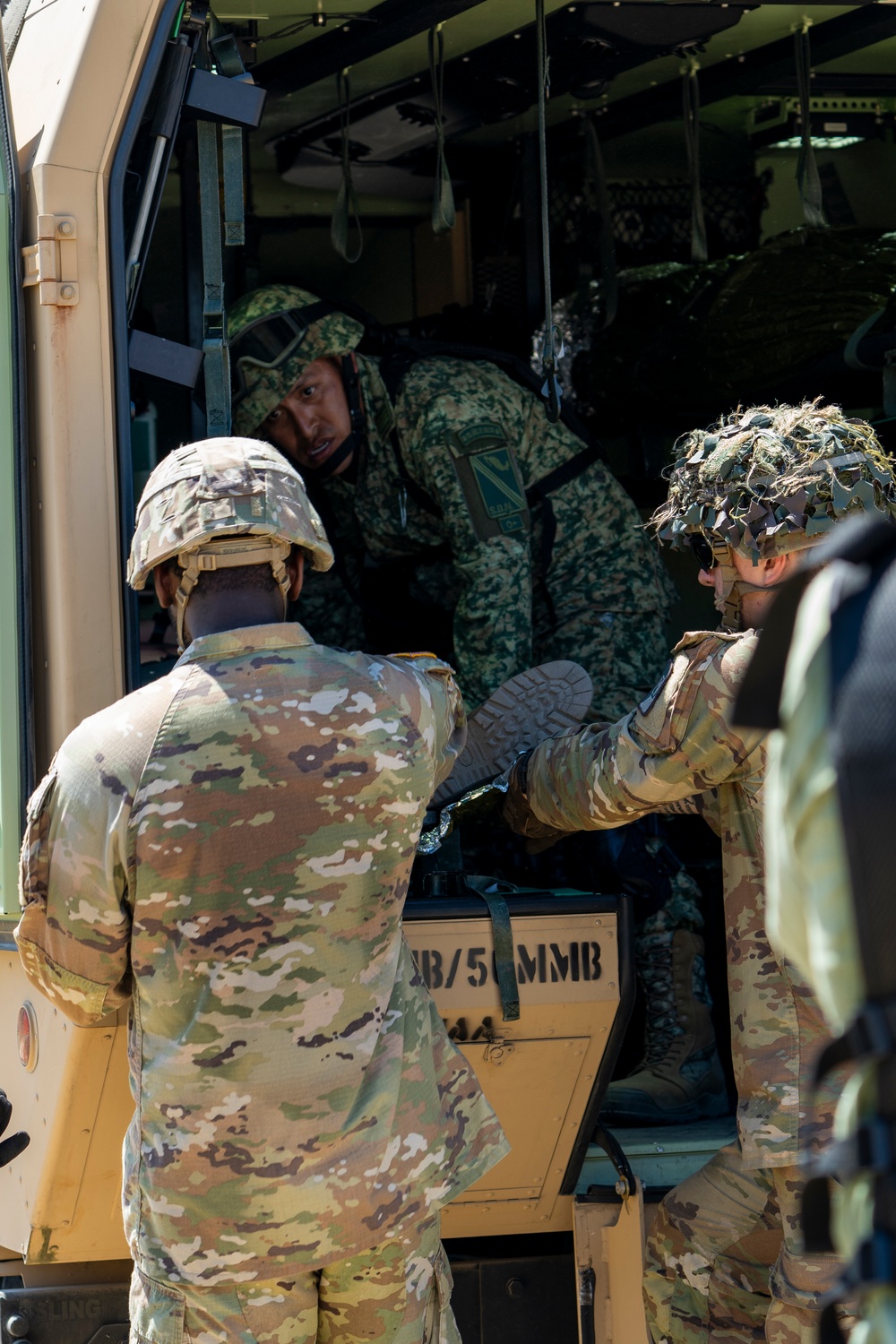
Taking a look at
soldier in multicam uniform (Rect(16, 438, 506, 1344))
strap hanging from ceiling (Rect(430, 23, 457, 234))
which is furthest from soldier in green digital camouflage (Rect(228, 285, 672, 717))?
soldier in multicam uniform (Rect(16, 438, 506, 1344))

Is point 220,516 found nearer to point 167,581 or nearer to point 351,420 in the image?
point 167,581

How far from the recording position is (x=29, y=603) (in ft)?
8.22

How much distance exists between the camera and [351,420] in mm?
3793

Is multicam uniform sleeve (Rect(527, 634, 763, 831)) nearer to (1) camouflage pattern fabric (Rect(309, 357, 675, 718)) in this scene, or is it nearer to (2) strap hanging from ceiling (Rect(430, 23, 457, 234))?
(1) camouflage pattern fabric (Rect(309, 357, 675, 718))

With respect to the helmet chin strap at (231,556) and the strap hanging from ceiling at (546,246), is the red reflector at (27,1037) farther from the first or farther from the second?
the strap hanging from ceiling at (546,246)

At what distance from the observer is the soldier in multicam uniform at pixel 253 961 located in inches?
80.8

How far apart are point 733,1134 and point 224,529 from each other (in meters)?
1.48

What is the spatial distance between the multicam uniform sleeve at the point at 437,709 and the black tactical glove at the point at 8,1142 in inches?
32.5

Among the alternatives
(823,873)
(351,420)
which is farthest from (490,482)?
(823,873)

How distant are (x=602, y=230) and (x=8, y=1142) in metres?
2.92

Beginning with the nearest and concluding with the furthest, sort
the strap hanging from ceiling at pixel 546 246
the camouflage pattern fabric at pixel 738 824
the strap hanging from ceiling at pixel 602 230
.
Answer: the camouflage pattern fabric at pixel 738 824
the strap hanging from ceiling at pixel 546 246
the strap hanging from ceiling at pixel 602 230

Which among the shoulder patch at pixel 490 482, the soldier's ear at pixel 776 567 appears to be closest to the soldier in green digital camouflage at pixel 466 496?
the shoulder patch at pixel 490 482

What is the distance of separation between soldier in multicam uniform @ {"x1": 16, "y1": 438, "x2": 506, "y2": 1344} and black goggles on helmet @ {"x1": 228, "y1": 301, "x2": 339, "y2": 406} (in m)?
1.52

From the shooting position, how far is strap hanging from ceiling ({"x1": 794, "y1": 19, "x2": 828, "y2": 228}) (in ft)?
12.7
